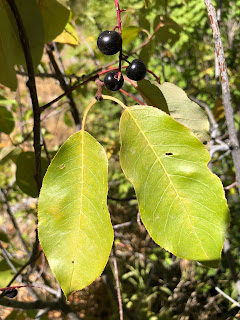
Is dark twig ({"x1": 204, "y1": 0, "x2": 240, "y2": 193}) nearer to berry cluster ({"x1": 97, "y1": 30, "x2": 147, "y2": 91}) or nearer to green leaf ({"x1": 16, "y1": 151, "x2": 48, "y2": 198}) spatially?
berry cluster ({"x1": 97, "y1": 30, "x2": 147, "y2": 91})

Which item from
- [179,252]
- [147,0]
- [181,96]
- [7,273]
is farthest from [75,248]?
[7,273]

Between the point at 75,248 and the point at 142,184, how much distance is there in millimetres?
131

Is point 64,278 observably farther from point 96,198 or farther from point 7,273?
point 7,273

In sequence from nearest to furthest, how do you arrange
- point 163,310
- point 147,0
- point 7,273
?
point 147,0
point 7,273
point 163,310

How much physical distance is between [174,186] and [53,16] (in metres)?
0.51

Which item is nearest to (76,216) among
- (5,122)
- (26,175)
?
(26,175)

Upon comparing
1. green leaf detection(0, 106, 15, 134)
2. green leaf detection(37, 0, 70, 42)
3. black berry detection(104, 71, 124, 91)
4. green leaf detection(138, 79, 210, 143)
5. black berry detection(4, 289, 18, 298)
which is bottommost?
black berry detection(4, 289, 18, 298)

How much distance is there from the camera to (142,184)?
46cm

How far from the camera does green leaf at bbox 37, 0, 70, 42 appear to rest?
703mm

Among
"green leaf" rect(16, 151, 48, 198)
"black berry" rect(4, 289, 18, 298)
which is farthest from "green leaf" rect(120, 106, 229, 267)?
"black berry" rect(4, 289, 18, 298)

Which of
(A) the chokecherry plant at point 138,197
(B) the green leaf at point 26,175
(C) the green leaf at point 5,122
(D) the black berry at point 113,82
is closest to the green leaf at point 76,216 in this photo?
(A) the chokecherry plant at point 138,197

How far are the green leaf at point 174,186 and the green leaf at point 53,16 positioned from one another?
1.16 ft

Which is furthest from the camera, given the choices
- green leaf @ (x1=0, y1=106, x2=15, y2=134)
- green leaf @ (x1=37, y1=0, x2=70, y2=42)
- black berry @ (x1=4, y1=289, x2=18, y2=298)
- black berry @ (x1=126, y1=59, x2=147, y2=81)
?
green leaf @ (x1=0, y1=106, x2=15, y2=134)

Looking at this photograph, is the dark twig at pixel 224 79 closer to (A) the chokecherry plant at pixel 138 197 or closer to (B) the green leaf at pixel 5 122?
(A) the chokecherry plant at pixel 138 197
